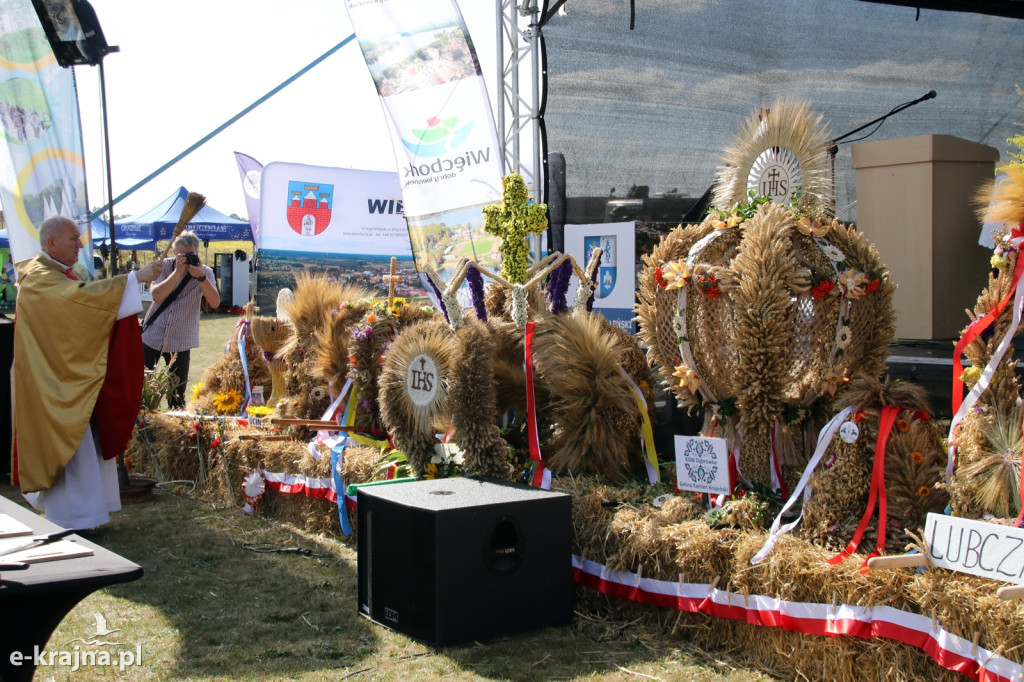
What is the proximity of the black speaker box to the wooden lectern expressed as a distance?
3.57m

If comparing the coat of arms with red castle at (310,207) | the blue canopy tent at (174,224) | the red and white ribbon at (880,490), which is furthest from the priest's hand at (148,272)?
the blue canopy tent at (174,224)

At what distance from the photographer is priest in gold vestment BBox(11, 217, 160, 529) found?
4.82 meters

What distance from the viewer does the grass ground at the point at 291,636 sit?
3.12 meters

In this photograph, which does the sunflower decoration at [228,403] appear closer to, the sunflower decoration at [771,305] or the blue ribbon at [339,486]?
the blue ribbon at [339,486]

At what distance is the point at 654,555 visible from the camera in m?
3.30

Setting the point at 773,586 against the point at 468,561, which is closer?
the point at 773,586

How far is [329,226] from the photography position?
11.3 metres

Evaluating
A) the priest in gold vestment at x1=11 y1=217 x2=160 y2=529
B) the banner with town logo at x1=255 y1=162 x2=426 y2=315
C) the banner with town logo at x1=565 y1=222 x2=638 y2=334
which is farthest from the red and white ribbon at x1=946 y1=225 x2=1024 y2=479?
the banner with town logo at x1=255 y1=162 x2=426 y2=315

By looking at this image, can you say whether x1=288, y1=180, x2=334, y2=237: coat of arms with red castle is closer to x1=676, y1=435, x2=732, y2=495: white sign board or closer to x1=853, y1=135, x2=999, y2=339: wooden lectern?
x1=853, y1=135, x2=999, y2=339: wooden lectern

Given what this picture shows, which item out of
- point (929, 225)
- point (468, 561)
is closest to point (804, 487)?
point (468, 561)

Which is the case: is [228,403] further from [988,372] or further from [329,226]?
[988,372]

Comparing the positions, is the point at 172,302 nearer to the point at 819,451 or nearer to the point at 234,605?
the point at 234,605

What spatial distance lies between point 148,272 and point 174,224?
18004 millimetres

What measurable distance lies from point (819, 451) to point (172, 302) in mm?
5565
